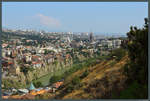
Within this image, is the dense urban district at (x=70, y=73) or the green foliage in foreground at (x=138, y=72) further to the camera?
the dense urban district at (x=70, y=73)

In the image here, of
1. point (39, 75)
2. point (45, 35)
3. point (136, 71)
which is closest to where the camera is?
point (136, 71)

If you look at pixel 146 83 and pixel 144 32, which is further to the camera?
pixel 144 32

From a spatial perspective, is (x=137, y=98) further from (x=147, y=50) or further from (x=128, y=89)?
(x=147, y=50)

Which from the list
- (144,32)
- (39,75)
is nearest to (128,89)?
(144,32)

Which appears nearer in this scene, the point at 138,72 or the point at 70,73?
the point at 138,72

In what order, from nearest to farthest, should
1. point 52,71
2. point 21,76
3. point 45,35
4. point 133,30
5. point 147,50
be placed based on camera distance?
1. point 147,50
2. point 133,30
3. point 21,76
4. point 52,71
5. point 45,35

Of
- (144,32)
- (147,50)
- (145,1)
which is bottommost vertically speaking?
(147,50)

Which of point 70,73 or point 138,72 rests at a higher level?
point 138,72

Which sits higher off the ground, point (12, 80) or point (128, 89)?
point (128, 89)

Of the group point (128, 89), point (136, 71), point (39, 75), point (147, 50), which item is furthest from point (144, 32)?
point (39, 75)

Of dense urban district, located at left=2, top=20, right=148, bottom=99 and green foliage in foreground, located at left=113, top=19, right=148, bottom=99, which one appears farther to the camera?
dense urban district, located at left=2, top=20, right=148, bottom=99
